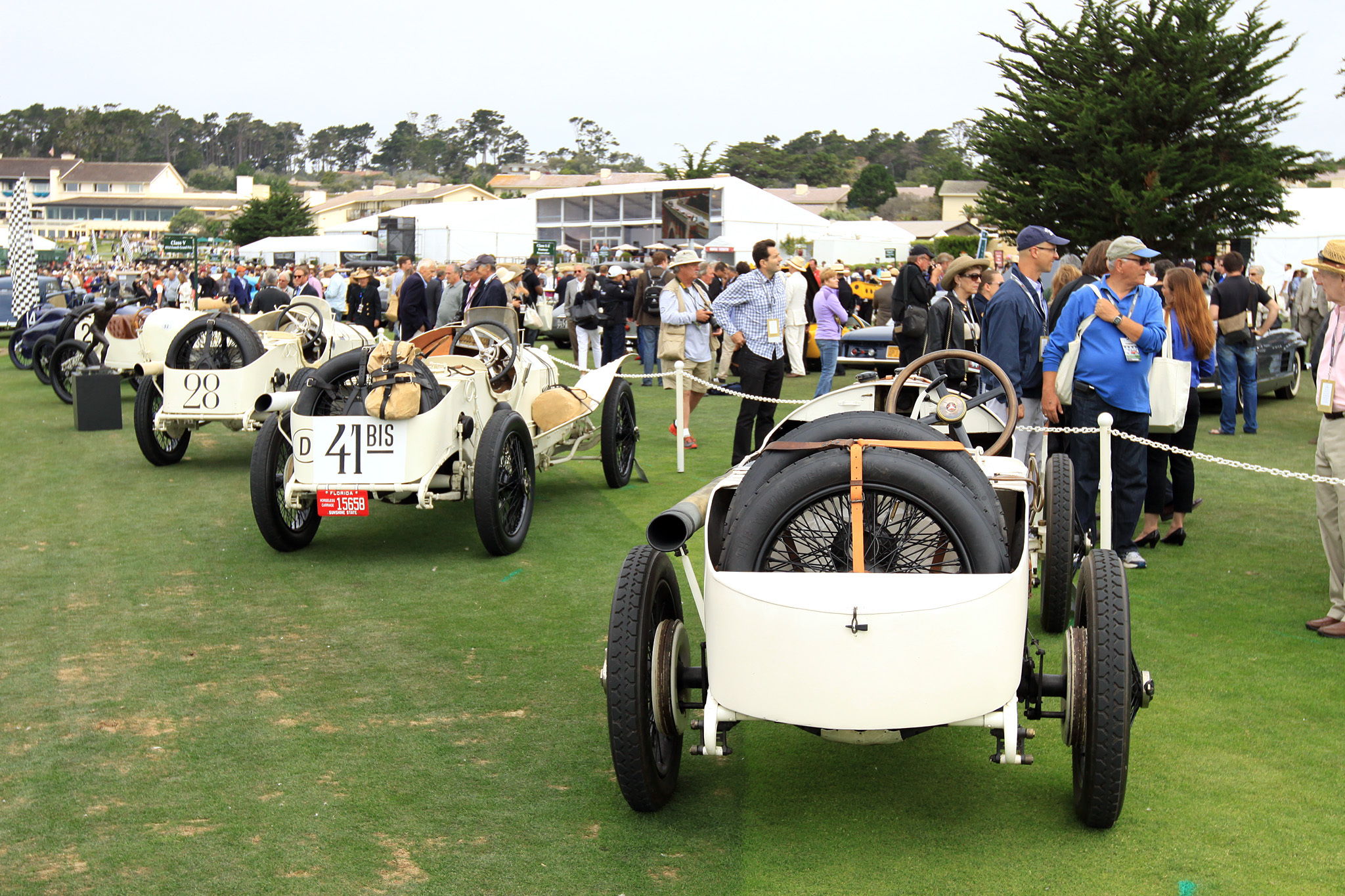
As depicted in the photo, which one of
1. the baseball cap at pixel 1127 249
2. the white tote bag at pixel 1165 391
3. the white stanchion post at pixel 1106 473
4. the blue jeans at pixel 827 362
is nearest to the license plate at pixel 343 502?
the white stanchion post at pixel 1106 473

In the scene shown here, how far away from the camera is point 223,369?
1109 centimetres

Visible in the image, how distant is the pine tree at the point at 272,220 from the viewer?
78.2 meters

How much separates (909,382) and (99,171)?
16088cm

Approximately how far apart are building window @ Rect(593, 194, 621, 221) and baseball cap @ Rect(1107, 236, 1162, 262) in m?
44.5

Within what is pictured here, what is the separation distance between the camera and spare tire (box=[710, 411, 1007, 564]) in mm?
3883

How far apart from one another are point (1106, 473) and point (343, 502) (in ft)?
14.7

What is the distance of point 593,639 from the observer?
6.08 metres

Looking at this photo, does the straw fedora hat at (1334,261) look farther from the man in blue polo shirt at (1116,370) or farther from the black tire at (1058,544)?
the black tire at (1058,544)

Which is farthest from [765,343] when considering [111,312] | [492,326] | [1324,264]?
[111,312]

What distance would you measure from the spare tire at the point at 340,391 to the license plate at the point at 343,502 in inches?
20.3

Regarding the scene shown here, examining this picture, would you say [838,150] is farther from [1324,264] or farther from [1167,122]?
[1324,264]

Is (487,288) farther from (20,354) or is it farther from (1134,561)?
(20,354)

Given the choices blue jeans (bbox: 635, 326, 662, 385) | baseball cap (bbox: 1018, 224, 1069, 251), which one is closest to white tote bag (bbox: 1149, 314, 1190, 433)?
baseball cap (bbox: 1018, 224, 1069, 251)

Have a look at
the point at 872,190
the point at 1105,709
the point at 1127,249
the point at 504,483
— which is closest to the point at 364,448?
the point at 504,483
